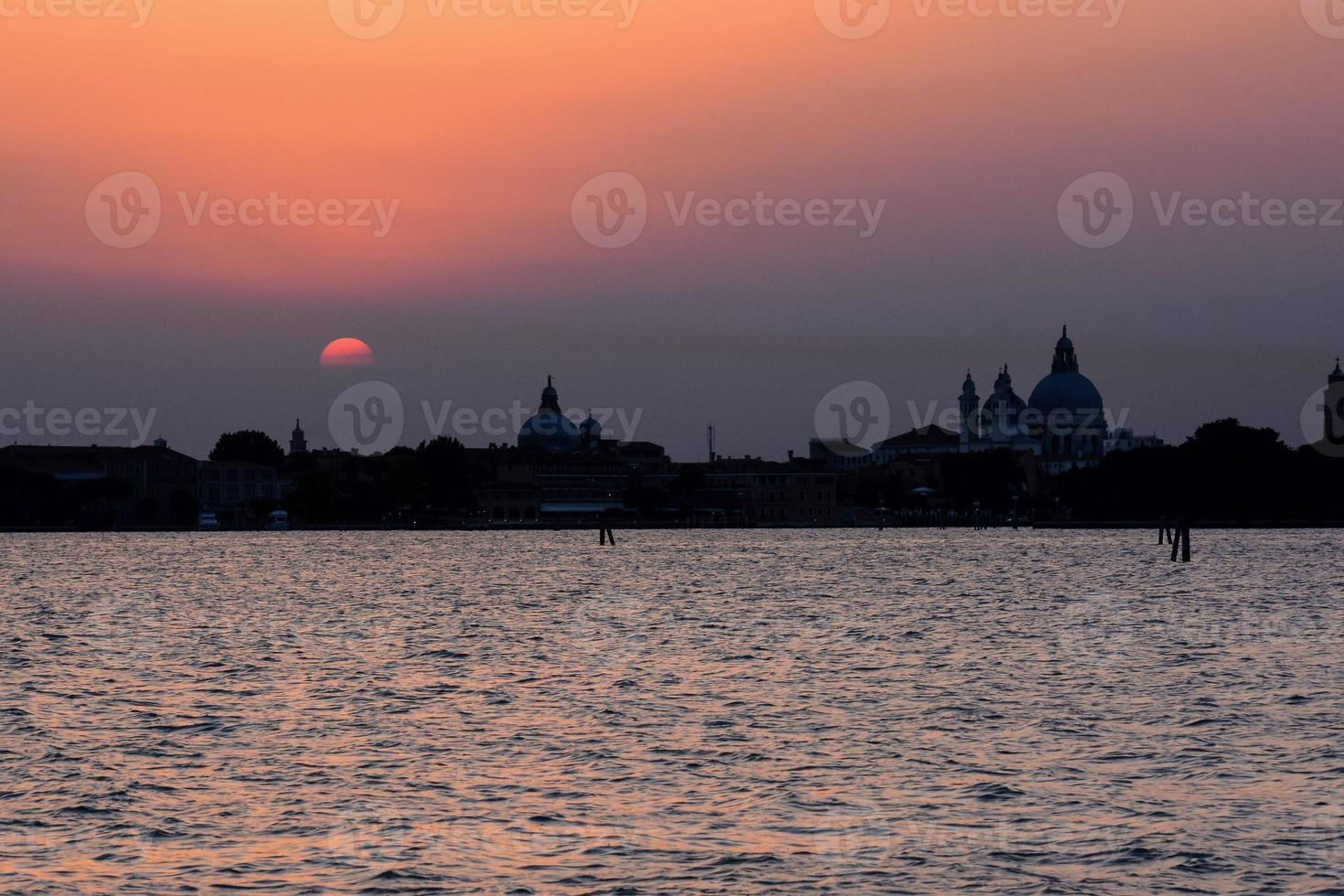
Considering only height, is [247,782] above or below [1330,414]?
below

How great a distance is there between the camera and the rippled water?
1533 cm

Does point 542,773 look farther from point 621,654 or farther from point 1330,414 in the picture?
point 1330,414

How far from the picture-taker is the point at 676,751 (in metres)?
21.3

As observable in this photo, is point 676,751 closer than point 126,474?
Yes

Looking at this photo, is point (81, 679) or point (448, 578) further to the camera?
point (448, 578)

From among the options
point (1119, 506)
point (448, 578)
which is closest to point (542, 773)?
point (448, 578)

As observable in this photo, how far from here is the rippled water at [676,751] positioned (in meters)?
15.3

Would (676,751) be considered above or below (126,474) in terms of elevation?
below

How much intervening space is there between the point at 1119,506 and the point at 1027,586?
112 meters

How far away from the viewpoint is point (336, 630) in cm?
4191

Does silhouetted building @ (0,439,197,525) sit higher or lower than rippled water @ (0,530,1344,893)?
higher

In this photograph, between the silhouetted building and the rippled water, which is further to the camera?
the silhouetted building

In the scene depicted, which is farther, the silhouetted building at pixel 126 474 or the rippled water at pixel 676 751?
the silhouetted building at pixel 126 474

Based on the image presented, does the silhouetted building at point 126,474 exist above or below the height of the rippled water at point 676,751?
above
